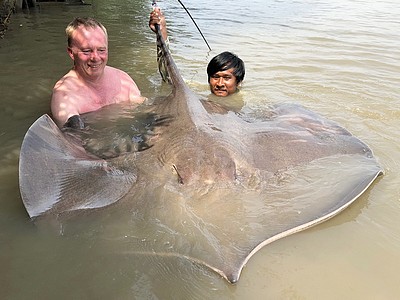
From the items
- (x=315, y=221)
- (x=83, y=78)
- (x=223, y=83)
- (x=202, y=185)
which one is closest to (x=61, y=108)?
(x=83, y=78)

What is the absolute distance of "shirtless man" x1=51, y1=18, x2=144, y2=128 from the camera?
406cm

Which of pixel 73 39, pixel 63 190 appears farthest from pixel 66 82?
pixel 63 190

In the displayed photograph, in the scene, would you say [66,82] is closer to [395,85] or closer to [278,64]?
[278,64]

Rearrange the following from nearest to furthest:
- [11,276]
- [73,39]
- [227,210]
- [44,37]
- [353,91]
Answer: [11,276] → [227,210] → [73,39] → [353,91] → [44,37]

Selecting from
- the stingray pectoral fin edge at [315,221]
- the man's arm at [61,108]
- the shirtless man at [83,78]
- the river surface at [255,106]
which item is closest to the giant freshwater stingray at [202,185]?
the stingray pectoral fin edge at [315,221]

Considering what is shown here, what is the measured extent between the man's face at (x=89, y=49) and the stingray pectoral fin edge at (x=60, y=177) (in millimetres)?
1502

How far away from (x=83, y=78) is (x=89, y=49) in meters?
0.39

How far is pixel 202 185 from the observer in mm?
2518

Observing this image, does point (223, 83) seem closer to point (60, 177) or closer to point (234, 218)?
point (60, 177)

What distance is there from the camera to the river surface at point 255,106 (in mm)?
2100

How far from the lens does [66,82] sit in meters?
4.25

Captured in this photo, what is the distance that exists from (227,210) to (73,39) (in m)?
2.86

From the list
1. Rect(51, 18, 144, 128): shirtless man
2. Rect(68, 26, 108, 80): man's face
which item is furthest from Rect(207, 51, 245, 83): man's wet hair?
Rect(68, 26, 108, 80): man's face

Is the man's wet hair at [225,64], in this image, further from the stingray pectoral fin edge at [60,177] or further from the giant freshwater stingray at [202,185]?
the stingray pectoral fin edge at [60,177]
